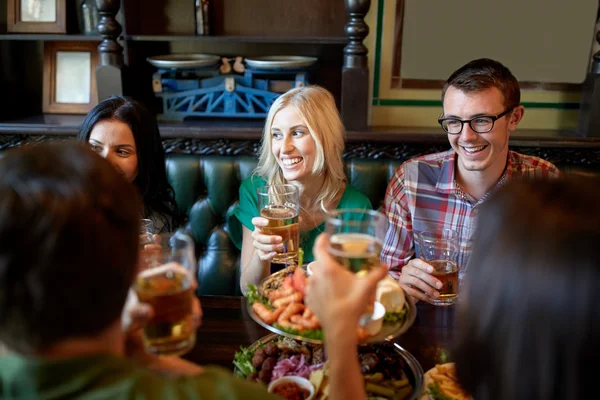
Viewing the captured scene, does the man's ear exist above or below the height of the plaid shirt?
above

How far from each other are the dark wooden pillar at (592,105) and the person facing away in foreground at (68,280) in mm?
2551

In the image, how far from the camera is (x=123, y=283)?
859 mm

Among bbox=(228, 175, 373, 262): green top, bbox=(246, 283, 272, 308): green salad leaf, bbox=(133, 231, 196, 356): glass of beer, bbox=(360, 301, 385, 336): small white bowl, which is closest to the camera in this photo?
bbox=(133, 231, 196, 356): glass of beer

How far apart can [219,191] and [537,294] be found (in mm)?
2026

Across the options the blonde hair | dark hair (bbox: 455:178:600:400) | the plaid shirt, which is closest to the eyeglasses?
the plaid shirt

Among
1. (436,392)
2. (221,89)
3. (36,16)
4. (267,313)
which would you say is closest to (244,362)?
(267,313)

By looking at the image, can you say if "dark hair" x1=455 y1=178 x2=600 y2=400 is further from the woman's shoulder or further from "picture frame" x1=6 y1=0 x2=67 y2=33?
"picture frame" x1=6 y1=0 x2=67 y2=33

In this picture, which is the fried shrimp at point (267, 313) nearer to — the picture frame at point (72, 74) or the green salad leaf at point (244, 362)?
the green salad leaf at point (244, 362)

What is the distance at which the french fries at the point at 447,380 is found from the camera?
1281mm

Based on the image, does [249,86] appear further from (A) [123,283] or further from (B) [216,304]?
(A) [123,283]

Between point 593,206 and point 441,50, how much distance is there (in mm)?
2333

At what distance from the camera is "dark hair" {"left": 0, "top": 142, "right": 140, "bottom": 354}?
758mm

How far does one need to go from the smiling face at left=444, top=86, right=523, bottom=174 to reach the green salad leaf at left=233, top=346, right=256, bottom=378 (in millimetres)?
1223

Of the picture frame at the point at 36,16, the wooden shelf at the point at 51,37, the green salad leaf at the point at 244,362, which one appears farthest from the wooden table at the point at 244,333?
the picture frame at the point at 36,16
